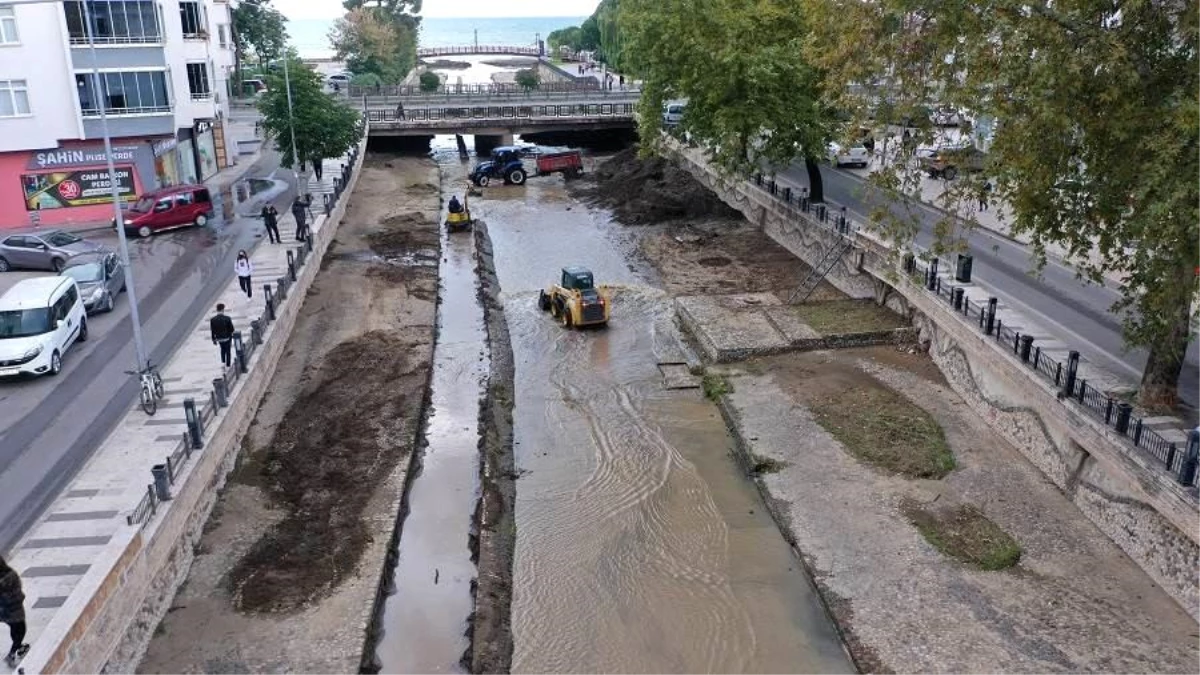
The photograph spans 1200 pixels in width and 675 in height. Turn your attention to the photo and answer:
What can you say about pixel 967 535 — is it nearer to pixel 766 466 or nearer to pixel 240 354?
pixel 766 466

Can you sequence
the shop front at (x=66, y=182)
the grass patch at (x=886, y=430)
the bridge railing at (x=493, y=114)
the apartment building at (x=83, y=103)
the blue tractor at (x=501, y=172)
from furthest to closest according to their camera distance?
1. the bridge railing at (x=493, y=114)
2. the blue tractor at (x=501, y=172)
3. the shop front at (x=66, y=182)
4. the apartment building at (x=83, y=103)
5. the grass patch at (x=886, y=430)

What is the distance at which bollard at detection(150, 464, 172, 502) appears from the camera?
15.2 m

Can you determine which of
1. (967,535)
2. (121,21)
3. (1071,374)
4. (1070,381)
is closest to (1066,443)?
(1070,381)

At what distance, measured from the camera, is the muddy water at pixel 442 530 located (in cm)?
1517

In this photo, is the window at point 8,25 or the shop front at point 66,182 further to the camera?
the shop front at point 66,182

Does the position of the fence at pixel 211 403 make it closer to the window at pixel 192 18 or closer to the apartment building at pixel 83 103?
the apartment building at pixel 83 103

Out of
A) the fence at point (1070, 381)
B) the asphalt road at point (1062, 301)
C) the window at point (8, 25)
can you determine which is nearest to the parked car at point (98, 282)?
the window at point (8, 25)

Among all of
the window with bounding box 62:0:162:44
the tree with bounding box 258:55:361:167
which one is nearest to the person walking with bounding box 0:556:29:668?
the window with bounding box 62:0:162:44

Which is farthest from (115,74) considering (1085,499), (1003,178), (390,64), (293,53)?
(390,64)

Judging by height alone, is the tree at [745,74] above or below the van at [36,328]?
above

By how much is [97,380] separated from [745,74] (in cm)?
2294

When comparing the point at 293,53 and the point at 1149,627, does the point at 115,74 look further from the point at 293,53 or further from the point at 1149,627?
the point at 1149,627

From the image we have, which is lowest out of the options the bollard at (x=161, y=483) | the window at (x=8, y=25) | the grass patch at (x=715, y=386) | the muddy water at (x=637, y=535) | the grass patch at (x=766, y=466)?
the muddy water at (x=637, y=535)

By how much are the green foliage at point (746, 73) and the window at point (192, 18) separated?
886 inches
